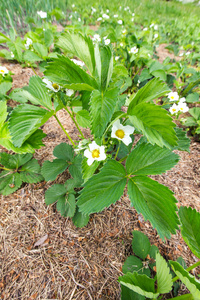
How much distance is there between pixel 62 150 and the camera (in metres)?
1.25

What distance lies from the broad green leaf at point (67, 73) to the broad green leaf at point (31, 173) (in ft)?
2.76

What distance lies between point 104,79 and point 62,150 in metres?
0.72

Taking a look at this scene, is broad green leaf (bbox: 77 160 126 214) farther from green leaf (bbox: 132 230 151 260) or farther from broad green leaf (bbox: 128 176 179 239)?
green leaf (bbox: 132 230 151 260)

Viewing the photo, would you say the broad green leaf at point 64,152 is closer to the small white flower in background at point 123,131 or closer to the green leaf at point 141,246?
the small white flower in background at point 123,131

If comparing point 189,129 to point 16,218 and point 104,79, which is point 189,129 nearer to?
point 104,79

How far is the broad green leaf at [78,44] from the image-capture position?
679 millimetres

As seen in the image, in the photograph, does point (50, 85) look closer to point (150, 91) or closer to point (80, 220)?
point (150, 91)

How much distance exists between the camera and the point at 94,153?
77 centimetres

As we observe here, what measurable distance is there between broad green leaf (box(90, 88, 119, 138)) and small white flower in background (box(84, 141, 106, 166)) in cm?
16

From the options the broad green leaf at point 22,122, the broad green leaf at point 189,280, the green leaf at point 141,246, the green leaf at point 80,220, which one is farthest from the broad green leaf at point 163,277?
the broad green leaf at point 22,122

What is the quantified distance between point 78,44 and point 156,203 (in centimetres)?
77

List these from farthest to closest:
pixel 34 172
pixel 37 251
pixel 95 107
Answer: pixel 34 172 → pixel 37 251 → pixel 95 107

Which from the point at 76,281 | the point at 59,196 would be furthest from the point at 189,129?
the point at 76,281

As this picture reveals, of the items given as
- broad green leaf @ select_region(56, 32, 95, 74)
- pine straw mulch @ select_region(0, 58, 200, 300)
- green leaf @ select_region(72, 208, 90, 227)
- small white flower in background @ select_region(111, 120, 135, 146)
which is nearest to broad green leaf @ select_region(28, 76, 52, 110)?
broad green leaf @ select_region(56, 32, 95, 74)
